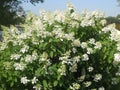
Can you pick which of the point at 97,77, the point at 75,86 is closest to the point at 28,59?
the point at 75,86

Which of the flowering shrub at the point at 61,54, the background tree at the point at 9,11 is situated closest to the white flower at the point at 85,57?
the flowering shrub at the point at 61,54

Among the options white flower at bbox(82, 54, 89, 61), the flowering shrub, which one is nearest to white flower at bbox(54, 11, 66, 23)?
the flowering shrub

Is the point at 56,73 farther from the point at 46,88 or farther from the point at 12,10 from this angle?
the point at 12,10

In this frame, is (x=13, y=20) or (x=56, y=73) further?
(x=13, y=20)

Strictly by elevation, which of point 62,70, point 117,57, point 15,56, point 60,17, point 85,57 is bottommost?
point 62,70

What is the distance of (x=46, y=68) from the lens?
7016 mm

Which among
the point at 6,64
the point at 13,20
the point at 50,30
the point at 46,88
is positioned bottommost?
the point at 46,88

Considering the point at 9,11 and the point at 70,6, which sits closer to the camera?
the point at 70,6

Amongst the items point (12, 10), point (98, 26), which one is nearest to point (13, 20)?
point (12, 10)

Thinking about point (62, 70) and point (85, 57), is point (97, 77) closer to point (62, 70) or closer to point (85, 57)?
point (85, 57)

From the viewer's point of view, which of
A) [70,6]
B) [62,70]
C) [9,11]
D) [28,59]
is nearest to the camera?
[62,70]

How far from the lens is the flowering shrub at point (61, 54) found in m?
7.07

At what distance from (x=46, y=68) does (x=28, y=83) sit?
1.37ft

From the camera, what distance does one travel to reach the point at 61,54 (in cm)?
711
